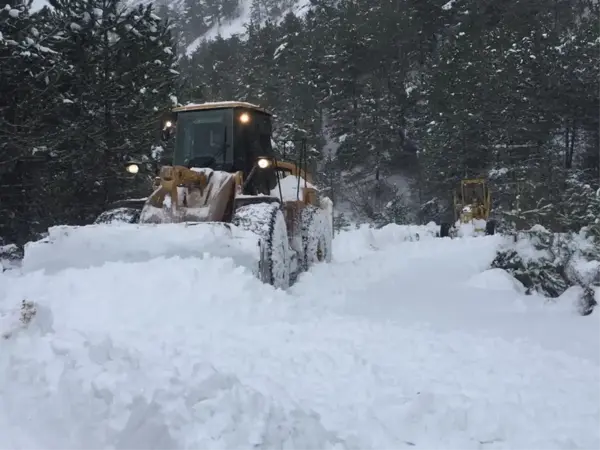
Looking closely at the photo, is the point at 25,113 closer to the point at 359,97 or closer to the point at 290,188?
the point at 290,188

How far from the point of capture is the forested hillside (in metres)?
13.8

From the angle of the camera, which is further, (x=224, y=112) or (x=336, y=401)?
(x=224, y=112)

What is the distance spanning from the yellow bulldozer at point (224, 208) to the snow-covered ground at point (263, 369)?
41 centimetres

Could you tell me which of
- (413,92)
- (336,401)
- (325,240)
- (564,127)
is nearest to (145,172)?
(325,240)

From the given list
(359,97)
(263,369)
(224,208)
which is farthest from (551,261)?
(359,97)

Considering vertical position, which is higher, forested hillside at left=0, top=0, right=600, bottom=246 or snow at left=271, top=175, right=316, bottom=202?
forested hillside at left=0, top=0, right=600, bottom=246

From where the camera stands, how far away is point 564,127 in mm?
28625

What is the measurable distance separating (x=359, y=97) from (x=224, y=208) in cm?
3235

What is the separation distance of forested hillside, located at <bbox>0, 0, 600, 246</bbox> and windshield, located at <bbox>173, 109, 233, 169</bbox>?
501cm

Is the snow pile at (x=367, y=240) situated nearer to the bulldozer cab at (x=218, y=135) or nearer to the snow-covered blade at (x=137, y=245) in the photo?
the bulldozer cab at (x=218, y=135)

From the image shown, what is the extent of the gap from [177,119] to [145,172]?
23.4 feet

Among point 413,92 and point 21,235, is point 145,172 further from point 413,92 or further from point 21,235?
point 413,92

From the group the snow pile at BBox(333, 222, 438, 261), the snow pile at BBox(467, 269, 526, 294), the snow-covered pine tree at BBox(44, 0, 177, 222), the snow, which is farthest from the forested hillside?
the snow

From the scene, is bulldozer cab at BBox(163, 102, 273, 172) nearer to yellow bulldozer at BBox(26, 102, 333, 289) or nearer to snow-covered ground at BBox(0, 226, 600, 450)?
yellow bulldozer at BBox(26, 102, 333, 289)
